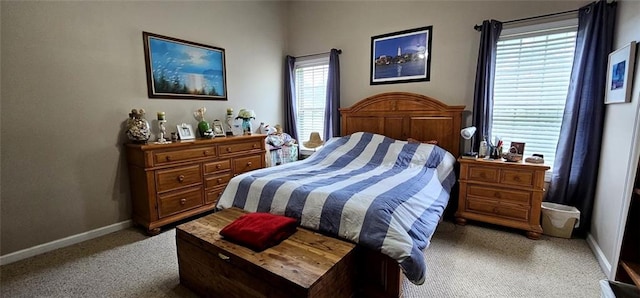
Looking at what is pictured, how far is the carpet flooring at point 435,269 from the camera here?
6.07 feet

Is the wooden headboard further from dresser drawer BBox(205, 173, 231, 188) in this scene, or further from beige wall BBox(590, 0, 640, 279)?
dresser drawer BBox(205, 173, 231, 188)

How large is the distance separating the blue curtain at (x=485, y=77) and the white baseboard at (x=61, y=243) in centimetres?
390

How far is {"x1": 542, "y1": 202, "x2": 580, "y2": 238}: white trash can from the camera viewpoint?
250 centimetres

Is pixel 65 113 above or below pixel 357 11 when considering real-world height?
below

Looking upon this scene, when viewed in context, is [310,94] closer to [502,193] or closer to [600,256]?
[502,193]

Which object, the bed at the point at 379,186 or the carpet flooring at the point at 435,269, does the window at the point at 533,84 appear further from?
the carpet flooring at the point at 435,269

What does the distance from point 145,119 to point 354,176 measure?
88.9 inches

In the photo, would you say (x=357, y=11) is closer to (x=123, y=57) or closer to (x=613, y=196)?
(x=123, y=57)

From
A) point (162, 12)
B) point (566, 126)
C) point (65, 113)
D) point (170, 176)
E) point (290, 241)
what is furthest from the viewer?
point (162, 12)

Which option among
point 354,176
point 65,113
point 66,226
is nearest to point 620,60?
point 354,176

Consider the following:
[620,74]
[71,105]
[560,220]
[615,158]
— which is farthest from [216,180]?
[620,74]

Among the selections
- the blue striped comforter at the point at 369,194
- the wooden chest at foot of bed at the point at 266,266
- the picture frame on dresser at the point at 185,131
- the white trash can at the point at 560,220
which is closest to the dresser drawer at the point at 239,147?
the picture frame on dresser at the point at 185,131

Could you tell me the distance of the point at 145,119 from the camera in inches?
114

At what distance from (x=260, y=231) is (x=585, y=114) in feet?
9.73
